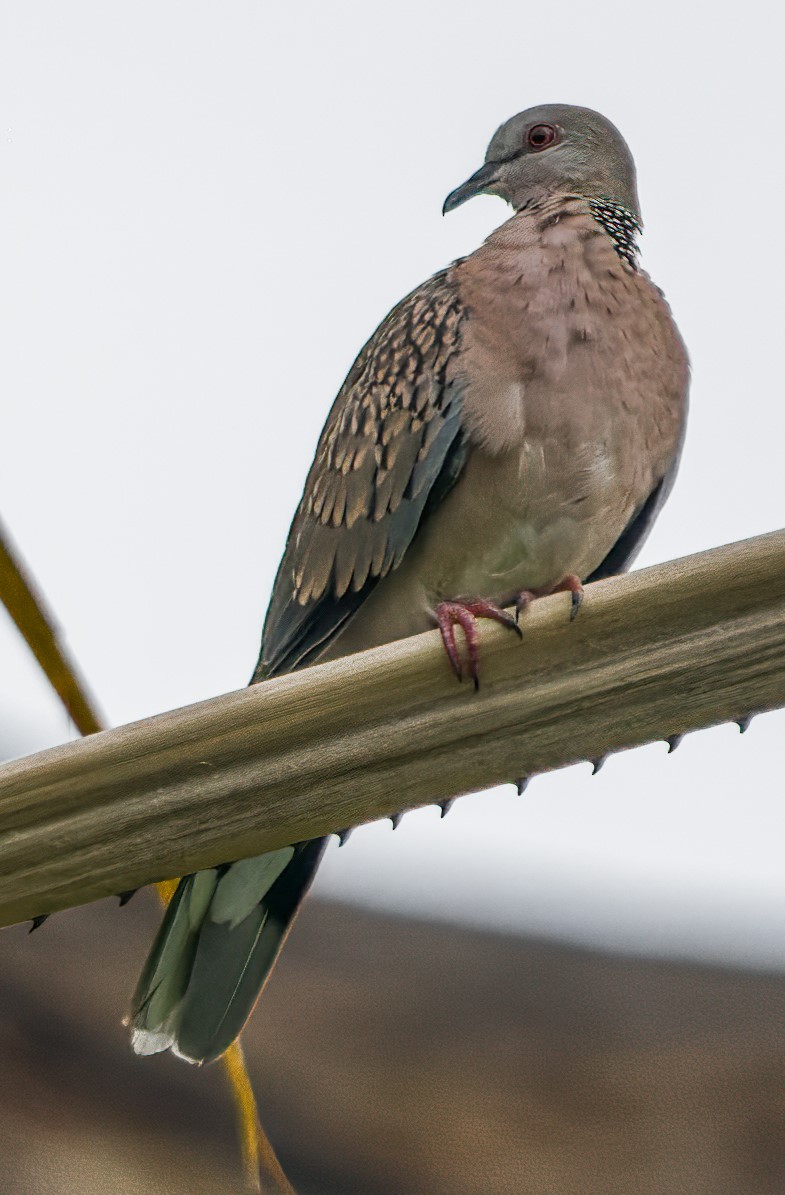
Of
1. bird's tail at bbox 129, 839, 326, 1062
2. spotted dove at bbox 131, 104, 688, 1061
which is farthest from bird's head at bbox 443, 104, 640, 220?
Answer: bird's tail at bbox 129, 839, 326, 1062

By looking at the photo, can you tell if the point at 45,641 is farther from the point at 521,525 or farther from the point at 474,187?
the point at 474,187

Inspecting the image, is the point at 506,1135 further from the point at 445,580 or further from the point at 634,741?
the point at 634,741

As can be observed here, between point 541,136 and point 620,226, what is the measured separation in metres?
0.29

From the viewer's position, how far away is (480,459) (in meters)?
1.89

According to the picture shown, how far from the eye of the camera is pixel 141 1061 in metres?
2.46

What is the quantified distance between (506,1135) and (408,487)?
55.9 inches

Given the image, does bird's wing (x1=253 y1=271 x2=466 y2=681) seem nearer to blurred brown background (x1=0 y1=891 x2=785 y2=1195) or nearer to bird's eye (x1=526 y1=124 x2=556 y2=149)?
bird's eye (x1=526 y1=124 x2=556 y2=149)

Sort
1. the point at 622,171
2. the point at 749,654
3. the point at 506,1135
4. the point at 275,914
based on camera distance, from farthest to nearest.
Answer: the point at 506,1135
the point at 622,171
the point at 275,914
the point at 749,654

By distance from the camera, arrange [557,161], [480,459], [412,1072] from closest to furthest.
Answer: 1. [480,459]
2. [557,161]
3. [412,1072]

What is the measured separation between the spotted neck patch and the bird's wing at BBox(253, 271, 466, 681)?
0.27 m

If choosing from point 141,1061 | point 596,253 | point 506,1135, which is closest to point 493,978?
point 506,1135

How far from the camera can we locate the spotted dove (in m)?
1.86

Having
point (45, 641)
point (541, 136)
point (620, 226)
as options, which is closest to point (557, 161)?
point (541, 136)

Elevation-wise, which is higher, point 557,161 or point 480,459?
point 557,161
